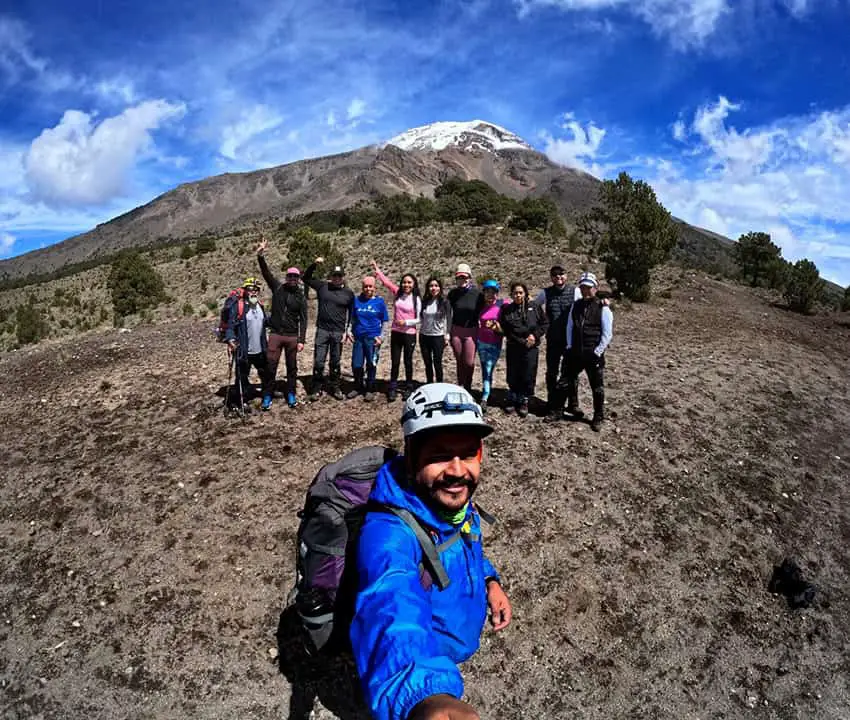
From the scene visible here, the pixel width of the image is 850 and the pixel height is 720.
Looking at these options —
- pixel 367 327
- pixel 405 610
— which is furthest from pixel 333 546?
pixel 367 327

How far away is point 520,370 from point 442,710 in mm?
6869

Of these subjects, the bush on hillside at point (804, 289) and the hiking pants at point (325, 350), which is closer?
the hiking pants at point (325, 350)

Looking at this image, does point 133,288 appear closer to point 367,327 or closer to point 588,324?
point 367,327

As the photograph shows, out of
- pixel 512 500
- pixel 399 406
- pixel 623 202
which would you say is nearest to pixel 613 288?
pixel 623 202

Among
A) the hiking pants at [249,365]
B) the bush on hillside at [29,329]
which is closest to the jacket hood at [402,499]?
the hiking pants at [249,365]

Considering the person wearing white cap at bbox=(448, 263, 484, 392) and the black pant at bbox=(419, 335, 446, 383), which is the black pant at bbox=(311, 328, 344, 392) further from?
the person wearing white cap at bbox=(448, 263, 484, 392)

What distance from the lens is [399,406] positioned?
27.8ft

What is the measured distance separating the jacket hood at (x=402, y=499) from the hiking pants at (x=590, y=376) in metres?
5.61

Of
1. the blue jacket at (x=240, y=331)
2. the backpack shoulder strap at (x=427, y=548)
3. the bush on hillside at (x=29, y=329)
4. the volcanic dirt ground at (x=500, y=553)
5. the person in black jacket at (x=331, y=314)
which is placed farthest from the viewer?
the bush on hillside at (x=29, y=329)

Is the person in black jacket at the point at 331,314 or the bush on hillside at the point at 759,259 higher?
the bush on hillside at the point at 759,259

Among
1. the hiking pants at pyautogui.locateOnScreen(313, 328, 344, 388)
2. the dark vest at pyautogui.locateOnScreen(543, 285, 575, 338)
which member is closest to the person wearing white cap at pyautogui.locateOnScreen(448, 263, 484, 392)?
the dark vest at pyautogui.locateOnScreen(543, 285, 575, 338)

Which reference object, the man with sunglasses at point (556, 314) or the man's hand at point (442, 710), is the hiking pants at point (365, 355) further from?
the man's hand at point (442, 710)

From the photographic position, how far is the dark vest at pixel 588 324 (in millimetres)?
6980

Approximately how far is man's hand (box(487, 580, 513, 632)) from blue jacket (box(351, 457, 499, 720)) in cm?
37
